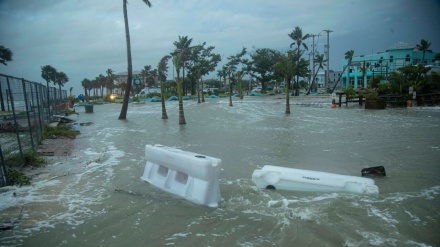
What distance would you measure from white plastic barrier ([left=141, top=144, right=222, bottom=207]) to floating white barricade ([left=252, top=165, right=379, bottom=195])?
3.77 ft

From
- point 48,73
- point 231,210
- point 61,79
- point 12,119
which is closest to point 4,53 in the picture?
point 12,119

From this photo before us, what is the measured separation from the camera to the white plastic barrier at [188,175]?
15.9ft

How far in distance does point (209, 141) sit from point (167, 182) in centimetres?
661

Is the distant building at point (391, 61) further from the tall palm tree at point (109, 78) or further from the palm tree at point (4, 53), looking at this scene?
the tall palm tree at point (109, 78)

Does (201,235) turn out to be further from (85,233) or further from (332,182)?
(332,182)

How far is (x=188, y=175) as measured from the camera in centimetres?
516

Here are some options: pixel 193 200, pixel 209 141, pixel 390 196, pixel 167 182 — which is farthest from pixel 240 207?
pixel 209 141

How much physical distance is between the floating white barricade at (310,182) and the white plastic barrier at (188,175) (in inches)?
45.3

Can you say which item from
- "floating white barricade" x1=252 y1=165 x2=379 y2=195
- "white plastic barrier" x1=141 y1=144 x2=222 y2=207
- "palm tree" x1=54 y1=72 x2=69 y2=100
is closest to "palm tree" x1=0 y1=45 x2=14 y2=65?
"white plastic barrier" x1=141 y1=144 x2=222 y2=207

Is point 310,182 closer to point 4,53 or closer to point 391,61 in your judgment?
point 4,53

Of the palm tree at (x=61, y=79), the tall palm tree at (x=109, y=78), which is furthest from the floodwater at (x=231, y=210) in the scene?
the tall palm tree at (x=109, y=78)

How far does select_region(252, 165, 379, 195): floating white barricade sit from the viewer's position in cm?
541

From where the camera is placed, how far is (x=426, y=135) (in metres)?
12.2

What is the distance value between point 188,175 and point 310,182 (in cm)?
225
